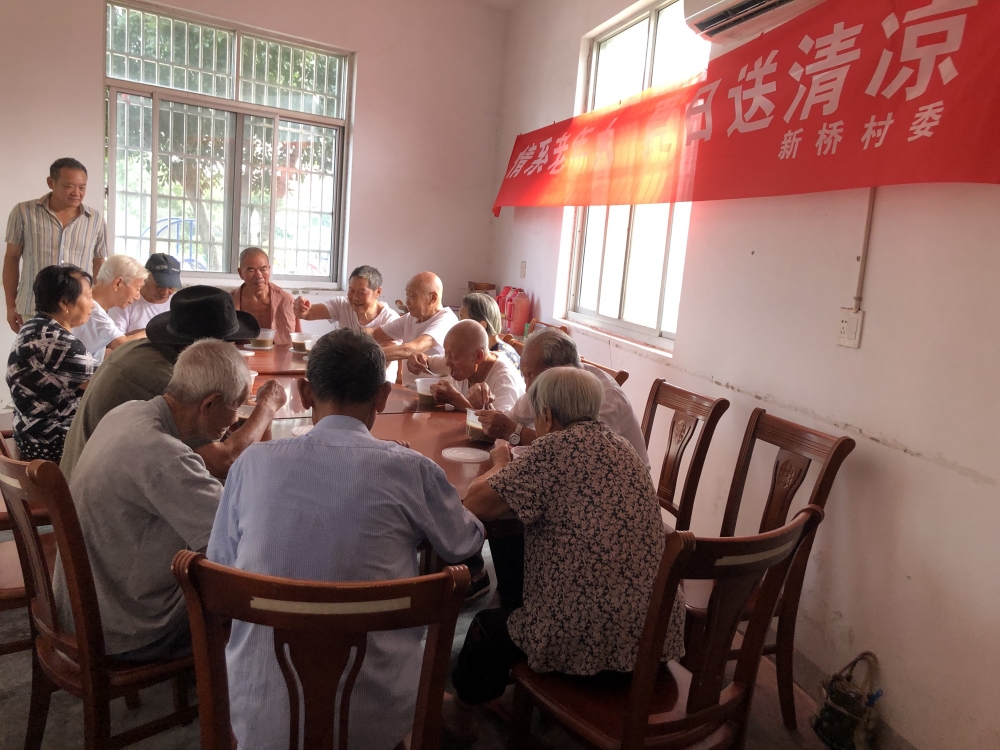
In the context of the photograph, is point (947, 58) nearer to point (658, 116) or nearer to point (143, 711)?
point (658, 116)

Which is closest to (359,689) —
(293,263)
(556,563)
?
(556,563)

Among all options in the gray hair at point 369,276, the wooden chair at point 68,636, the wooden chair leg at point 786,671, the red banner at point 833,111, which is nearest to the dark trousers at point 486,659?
the wooden chair at point 68,636

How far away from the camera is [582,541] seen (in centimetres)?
144

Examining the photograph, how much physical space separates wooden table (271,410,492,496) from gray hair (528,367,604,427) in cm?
40

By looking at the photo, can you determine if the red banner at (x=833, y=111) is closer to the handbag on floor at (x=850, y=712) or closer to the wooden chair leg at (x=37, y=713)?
the handbag on floor at (x=850, y=712)

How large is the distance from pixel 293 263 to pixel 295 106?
1134 mm

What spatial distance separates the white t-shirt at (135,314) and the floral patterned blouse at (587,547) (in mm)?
2906

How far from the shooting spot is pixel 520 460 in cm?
151

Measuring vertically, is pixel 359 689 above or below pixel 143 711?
above

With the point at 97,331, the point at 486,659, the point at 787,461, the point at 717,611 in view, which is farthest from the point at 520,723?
the point at 97,331

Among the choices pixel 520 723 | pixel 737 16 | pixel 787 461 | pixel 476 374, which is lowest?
pixel 520 723

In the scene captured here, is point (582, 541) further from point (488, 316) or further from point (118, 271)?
point (118, 271)

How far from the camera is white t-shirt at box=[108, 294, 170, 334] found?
364 centimetres

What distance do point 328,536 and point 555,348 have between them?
120 cm
